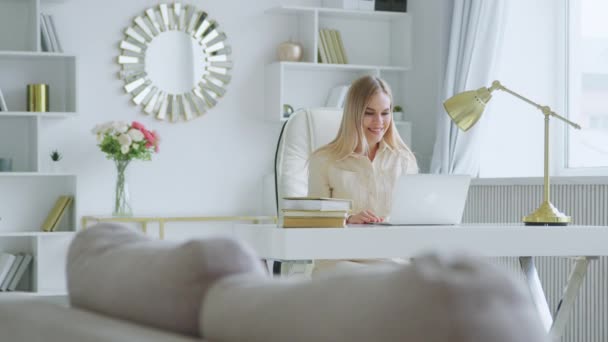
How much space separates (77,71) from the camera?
515 cm

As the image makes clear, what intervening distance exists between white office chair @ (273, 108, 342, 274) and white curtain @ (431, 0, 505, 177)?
149 centimetres

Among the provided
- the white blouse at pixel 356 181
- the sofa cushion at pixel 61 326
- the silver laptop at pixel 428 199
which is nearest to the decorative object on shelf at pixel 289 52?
the white blouse at pixel 356 181

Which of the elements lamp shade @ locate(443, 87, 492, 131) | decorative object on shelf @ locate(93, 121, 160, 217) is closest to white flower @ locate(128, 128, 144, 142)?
decorative object on shelf @ locate(93, 121, 160, 217)

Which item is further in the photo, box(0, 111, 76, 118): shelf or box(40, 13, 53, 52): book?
box(40, 13, 53, 52): book

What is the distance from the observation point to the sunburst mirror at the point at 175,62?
17.9 ft

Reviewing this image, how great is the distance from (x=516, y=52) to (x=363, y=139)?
184cm

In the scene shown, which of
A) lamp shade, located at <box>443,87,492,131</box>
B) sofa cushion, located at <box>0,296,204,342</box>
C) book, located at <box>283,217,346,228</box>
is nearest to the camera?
sofa cushion, located at <box>0,296,204,342</box>

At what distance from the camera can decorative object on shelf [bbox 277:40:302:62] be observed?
564 centimetres

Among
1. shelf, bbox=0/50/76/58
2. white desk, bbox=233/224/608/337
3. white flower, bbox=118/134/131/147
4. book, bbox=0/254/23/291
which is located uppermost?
shelf, bbox=0/50/76/58

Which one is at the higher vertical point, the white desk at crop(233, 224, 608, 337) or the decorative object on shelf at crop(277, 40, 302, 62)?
the decorative object on shelf at crop(277, 40, 302, 62)

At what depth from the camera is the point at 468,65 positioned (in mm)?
5172

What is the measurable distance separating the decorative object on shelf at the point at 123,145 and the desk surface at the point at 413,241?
244 centimetres

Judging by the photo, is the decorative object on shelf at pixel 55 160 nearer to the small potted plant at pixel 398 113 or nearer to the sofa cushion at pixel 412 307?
the small potted plant at pixel 398 113

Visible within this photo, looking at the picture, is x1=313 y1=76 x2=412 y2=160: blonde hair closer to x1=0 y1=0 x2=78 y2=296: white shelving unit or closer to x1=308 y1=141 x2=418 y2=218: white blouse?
x1=308 y1=141 x2=418 y2=218: white blouse
